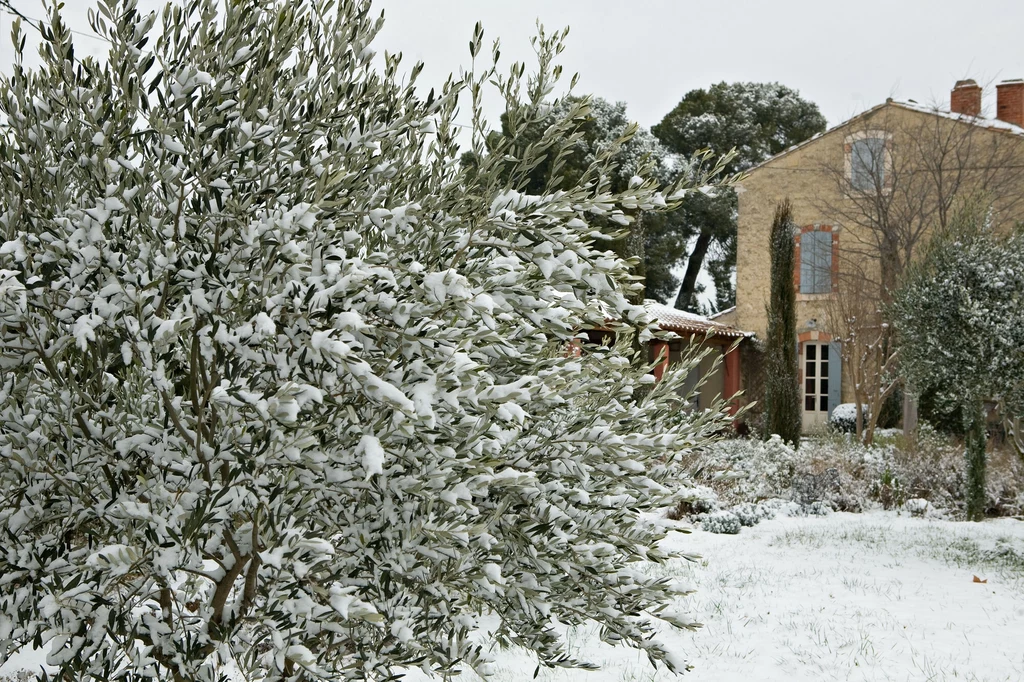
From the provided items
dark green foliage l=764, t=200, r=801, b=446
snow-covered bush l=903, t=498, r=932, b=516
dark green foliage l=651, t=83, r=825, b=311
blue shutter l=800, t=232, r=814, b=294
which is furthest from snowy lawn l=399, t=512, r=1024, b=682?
dark green foliage l=651, t=83, r=825, b=311

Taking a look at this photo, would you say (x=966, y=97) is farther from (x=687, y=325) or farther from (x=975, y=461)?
(x=975, y=461)

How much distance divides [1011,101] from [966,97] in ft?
4.64

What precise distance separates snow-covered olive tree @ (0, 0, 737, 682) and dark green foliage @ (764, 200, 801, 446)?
13.6 m

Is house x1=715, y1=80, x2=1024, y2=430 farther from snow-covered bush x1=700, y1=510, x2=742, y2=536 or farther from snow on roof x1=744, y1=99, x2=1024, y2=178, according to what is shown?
snow-covered bush x1=700, y1=510, x2=742, y2=536

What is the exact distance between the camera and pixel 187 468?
2.35 m

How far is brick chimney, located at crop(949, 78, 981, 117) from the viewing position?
19973 mm

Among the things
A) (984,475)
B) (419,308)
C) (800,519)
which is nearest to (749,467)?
(800,519)

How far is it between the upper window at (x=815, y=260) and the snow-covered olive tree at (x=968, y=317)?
11222 millimetres

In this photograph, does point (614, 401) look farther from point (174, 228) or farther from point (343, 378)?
point (174, 228)

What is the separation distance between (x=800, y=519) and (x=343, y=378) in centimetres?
941

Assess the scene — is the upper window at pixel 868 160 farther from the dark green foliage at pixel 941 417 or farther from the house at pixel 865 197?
the dark green foliage at pixel 941 417

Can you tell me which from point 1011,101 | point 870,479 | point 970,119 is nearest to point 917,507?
point 870,479

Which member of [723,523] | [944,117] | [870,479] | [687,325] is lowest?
[723,523]

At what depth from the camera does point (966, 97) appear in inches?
790
